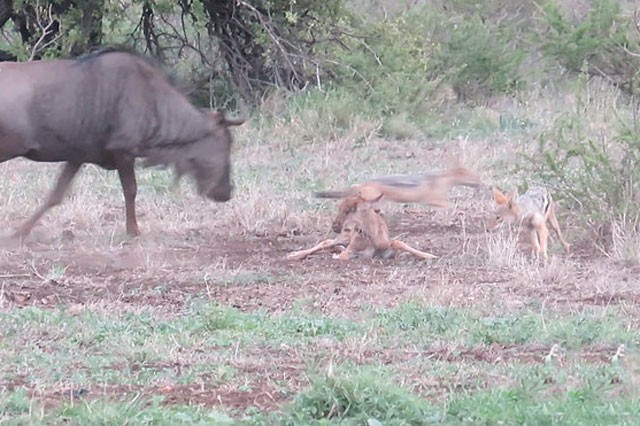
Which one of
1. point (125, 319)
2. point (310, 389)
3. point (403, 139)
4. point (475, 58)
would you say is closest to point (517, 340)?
point (310, 389)

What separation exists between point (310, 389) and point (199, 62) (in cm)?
1280

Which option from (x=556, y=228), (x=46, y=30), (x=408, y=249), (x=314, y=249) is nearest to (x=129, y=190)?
(x=314, y=249)

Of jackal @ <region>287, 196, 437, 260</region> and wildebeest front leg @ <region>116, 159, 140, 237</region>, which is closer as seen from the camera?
jackal @ <region>287, 196, 437, 260</region>

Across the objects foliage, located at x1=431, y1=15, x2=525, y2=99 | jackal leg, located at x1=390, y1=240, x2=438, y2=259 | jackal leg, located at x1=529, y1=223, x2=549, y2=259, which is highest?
jackal leg, located at x1=529, y1=223, x2=549, y2=259

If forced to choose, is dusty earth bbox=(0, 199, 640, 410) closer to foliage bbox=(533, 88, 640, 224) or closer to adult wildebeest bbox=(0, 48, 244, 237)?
foliage bbox=(533, 88, 640, 224)

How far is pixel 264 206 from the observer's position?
10742 millimetres

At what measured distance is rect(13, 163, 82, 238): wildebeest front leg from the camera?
32.8 ft

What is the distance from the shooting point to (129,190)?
33.8ft

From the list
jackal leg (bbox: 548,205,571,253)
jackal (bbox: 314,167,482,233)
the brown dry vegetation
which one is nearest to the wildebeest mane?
the brown dry vegetation

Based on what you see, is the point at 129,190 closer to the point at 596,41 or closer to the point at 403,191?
the point at 403,191

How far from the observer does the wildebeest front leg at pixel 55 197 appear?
32.8ft

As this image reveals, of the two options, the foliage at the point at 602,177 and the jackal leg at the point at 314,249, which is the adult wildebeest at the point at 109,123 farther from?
the foliage at the point at 602,177

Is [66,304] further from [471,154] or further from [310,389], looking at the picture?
[471,154]

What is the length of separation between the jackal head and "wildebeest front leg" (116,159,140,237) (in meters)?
2.77
